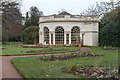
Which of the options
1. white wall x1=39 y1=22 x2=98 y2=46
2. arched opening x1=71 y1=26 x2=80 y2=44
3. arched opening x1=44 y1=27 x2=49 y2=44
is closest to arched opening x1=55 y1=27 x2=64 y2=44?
white wall x1=39 y1=22 x2=98 y2=46

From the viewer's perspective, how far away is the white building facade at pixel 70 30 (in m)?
27.6

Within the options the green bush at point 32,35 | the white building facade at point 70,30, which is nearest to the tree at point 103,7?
the white building facade at point 70,30

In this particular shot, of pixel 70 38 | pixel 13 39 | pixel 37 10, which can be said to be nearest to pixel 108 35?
pixel 70 38

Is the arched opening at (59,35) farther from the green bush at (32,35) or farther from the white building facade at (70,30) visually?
the green bush at (32,35)

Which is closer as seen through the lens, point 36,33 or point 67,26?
point 67,26

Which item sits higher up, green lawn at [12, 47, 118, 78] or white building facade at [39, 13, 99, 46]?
white building facade at [39, 13, 99, 46]

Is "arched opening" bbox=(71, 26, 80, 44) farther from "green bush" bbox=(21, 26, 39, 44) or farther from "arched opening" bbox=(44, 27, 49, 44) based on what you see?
"green bush" bbox=(21, 26, 39, 44)

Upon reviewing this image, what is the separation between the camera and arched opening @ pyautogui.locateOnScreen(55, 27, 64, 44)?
27953 mm

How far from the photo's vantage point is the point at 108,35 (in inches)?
992

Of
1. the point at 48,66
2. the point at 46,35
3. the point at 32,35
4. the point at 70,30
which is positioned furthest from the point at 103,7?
the point at 32,35

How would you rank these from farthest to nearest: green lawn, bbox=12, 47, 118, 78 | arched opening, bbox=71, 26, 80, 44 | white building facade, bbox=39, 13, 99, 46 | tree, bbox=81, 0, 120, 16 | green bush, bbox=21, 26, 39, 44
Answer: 1. green bush, bbox=21, 26, 39, 44
2. arched opening, bbox=71, 26, 80, 44
3. white building facade, bbox=39, 13, 99, 46
4. tree, bbox=81, 0, 120, 16
5. green lawn, bbox=12, 47, 118, 78

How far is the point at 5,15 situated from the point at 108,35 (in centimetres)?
2085

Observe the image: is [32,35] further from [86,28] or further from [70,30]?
[86,28]

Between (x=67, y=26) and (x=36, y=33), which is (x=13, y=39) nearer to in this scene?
(x=36, y=33)
